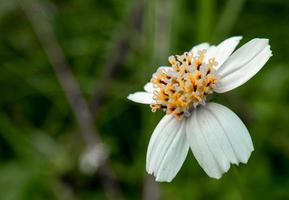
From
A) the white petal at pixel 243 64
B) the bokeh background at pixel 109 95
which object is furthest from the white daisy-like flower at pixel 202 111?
the bokeh background at pixel 109 95

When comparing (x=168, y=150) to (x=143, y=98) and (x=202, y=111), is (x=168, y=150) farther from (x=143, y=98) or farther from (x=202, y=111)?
(x=143, y=98)

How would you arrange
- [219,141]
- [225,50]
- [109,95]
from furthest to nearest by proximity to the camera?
[109,95]
[225,50]
[219,141]

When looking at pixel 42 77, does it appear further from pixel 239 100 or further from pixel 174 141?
pixel 174 141

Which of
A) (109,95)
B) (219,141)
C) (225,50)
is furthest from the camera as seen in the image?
(109,95)

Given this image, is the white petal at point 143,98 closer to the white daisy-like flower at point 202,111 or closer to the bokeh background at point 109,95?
the white daisy-like flower at point 202,111

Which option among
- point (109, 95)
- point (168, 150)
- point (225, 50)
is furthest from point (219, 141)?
point (109, 95)

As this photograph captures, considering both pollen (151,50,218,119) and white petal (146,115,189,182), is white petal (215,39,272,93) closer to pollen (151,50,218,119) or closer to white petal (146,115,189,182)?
pollen (151,50,218,119)
